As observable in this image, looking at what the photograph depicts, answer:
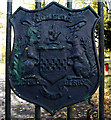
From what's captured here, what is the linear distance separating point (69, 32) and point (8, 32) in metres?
0.69

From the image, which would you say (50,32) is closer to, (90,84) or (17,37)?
(17,37)

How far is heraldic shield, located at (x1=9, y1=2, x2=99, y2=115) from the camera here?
1.85m

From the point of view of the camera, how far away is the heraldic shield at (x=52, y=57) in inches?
72.8

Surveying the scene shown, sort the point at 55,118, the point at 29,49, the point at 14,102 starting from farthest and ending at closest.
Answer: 1. the point at 14,102
2. the point at 55,118
3. the point at 29,49

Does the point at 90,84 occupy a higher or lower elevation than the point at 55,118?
higher

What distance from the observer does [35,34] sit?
186 cm

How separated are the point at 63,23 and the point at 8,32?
2.05ft

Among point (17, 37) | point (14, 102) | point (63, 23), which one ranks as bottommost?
point (14, 102)

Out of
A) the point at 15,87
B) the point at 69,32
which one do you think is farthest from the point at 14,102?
the point at 69,32

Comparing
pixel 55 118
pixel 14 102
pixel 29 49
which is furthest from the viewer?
pixel 14 102

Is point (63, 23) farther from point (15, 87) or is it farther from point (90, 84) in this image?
point (15, 87)

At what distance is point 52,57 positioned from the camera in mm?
1873

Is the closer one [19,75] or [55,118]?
[19,75]

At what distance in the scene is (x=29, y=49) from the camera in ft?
6.03
